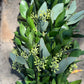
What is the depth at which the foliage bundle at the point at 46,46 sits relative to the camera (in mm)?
1706

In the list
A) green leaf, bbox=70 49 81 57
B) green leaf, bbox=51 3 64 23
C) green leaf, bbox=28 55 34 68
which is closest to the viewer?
green leaf, bbox=28 55 34 68

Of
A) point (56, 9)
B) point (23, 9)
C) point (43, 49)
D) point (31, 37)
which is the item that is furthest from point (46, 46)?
point (23, 9)

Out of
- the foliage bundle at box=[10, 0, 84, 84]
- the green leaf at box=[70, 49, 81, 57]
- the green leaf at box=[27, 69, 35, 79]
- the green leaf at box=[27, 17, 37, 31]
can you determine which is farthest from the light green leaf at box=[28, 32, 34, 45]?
the green leaf at box=[70, 49, 81, 57]

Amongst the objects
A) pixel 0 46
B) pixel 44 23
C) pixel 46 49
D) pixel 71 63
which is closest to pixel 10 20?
pixel 0 46

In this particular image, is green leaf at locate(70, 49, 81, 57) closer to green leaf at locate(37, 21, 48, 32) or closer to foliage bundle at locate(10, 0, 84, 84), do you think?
foliage bundle at locate(10, 0, 84, 84)

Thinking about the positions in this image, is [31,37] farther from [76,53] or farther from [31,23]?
[76,53]

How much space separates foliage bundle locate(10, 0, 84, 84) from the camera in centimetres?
171

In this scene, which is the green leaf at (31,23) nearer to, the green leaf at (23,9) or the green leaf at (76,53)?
the green leaf at (23,9)

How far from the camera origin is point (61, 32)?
175cm

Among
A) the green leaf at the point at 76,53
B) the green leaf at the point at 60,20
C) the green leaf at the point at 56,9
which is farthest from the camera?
the green leaf at the point at 56,9

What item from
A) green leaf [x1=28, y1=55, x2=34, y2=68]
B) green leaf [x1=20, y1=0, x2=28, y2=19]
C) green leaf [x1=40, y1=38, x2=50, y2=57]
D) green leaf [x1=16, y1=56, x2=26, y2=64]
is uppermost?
green leaf [x1=20, y1=0, x2=28, y2=19]

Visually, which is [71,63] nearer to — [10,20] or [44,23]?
[44,23]

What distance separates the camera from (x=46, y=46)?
1.79 m

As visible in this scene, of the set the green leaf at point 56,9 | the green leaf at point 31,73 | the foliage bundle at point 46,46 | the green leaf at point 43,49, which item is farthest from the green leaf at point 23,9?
the green leaf at point 31,73
